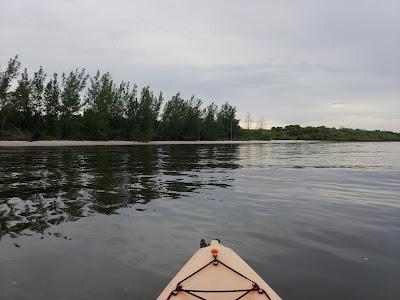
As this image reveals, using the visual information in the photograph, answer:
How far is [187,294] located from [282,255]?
356 cm

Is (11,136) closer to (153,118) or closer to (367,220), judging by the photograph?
(153,118)

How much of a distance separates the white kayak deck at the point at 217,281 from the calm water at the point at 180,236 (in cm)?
105

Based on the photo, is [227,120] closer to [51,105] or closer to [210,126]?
[210,126]

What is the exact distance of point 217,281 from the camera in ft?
16.1

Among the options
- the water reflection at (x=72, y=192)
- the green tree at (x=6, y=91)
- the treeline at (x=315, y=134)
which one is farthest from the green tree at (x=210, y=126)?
the water reflection at (x=72, y=192)

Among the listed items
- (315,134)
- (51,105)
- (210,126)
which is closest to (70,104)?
(51,105)

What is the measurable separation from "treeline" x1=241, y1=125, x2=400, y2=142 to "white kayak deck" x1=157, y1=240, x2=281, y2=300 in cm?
13870

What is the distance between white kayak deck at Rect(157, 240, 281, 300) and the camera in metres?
4.59

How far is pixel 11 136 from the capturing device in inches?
2601

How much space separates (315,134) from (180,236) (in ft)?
540

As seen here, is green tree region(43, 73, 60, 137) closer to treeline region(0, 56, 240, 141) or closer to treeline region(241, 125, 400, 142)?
treeline region(0, 56, 240, 141)

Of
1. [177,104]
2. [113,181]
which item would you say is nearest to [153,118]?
[177,104]

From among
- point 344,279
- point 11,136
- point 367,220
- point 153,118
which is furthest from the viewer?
point 153,118

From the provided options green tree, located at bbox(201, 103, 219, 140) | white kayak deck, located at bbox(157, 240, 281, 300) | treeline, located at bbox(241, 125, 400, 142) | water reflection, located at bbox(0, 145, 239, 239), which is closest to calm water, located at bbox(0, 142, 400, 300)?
water reflection, located at bbox(0, 145, 239, 239)
